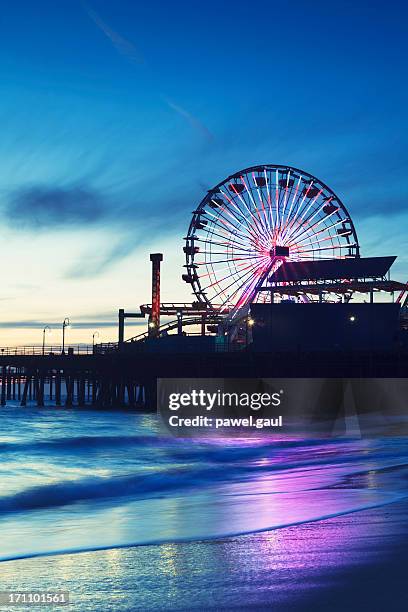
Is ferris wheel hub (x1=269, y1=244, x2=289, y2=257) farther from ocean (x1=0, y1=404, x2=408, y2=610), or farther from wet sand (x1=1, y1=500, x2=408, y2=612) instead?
wet sand (x1=1, y1=500, x2=408, y2=612)

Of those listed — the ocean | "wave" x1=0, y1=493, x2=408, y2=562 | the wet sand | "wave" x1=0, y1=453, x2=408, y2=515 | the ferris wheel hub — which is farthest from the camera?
the ferris wheel hub

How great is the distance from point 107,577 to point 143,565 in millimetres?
628

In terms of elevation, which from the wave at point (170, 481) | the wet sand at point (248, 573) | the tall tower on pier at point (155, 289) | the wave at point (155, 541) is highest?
the tall tower on pier at point (155, 289)

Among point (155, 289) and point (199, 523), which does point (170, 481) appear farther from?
point (155, 289)

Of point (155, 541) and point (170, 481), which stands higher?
point (155, 541)

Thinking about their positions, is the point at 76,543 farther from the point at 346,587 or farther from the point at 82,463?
the point at 82,463

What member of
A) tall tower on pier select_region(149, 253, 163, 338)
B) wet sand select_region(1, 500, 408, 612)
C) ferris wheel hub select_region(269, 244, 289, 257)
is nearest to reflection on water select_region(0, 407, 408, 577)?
wet sand select_region(1, 500, 408, 612)

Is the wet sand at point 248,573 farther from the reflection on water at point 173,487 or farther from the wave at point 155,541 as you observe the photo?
the wave at point 155,541

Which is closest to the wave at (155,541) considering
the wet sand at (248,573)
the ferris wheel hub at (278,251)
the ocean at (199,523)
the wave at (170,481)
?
the ocean at (199,523)

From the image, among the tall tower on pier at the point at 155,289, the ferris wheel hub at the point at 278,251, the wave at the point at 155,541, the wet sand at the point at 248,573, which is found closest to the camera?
the wet sand at the point at 248,573

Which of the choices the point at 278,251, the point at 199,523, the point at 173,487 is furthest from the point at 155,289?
the point at 199,523

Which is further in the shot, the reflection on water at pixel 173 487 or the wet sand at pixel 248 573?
the reflection on water at pixel 173 487

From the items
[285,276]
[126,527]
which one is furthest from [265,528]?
[285,276]

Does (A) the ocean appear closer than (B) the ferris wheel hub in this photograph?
Yes
